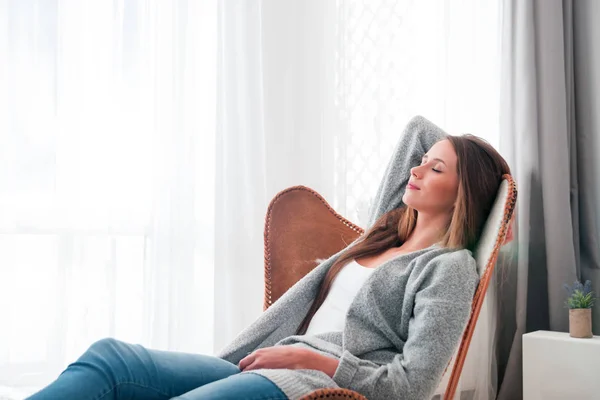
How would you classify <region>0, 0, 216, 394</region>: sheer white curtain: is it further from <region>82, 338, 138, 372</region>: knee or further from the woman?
<region>82, 338, 138, 372</region>: knee

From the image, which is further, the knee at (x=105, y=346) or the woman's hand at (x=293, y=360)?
the woman's hand at (x=293, y=360)

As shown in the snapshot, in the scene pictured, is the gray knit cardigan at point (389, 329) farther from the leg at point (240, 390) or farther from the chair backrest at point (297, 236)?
the chair backrest at point (297, 236)

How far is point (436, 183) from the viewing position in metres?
1.67

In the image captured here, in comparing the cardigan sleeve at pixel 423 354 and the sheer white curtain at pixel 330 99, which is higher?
the sheer white curtain at pixel 330 99

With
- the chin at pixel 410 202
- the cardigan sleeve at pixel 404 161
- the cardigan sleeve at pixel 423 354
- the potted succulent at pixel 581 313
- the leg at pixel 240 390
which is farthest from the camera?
the potted succulent at pixel 581 313

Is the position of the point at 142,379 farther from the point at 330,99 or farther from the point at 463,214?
the point at 330,99

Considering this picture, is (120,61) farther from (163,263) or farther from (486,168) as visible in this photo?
(486,168)

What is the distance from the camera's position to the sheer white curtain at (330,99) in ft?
8.03

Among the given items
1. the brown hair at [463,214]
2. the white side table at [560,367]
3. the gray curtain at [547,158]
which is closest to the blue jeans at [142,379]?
the brown hair at [463,214]

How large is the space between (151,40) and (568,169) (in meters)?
1.64

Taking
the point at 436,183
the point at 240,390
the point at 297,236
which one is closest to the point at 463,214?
the point at 436,183

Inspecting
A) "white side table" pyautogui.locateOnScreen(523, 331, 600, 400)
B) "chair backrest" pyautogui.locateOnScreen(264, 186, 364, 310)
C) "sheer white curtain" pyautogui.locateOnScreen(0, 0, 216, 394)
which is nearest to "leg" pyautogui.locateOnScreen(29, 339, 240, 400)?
"chair backrest" pyautogui.locateOnScreen(264, 186, 364, 310)

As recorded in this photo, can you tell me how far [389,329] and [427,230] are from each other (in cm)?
34

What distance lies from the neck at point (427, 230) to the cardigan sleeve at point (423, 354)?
0.27 m
